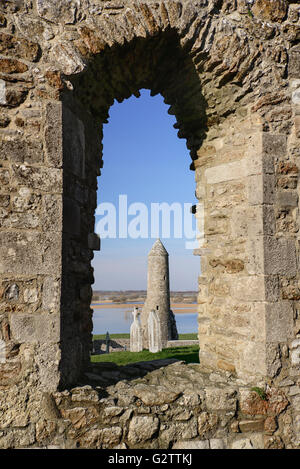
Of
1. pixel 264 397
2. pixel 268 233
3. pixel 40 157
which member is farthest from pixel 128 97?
pixel 264 397

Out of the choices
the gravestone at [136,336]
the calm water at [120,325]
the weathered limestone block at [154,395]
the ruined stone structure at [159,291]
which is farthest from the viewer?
the calm water at [120,325]

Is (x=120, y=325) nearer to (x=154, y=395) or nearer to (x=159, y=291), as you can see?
(x=159, y=291)

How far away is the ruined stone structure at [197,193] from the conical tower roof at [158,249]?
1455 centimetres

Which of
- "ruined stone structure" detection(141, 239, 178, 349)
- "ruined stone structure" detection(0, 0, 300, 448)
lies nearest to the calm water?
"ruined stone structure" detection(141, 239, 178, 349)

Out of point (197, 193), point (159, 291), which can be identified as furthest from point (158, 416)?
point (159, 291)

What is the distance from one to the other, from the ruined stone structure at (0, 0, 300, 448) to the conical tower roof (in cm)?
1455

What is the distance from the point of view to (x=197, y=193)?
4297 millimetres

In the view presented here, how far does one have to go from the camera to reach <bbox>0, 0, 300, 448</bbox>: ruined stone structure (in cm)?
292

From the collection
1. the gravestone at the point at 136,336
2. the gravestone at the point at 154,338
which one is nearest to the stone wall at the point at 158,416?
the gravestone at the point at 154,338

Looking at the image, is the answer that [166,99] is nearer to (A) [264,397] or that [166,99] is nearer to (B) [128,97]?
(B) [128,97]

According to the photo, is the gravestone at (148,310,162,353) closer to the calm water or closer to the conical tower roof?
the conical tower roof

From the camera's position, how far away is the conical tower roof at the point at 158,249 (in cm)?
1880

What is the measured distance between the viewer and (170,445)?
3135 millimetres

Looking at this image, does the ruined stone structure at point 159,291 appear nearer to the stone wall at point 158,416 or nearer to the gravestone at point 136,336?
the gravestone at point 136,336
